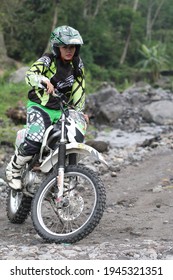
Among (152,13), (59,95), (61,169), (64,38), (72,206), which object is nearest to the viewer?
(61,169)

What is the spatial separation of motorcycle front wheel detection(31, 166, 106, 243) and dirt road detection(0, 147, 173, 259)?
0.14 metres

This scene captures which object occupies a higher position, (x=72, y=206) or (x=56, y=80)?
(x=56, y=80)

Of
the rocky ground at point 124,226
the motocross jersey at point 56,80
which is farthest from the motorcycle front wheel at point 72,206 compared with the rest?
the motocross jersey at point 56,80

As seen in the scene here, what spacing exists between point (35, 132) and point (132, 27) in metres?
51.7

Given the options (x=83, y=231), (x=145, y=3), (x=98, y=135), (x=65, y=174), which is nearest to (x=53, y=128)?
(x=65, y=174)

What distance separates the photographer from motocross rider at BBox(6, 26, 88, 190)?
5531mm

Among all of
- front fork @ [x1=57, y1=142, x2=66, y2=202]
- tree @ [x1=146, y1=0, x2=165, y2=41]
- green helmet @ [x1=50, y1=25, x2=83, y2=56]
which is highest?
green helmet @ [x1=50, y1=25, x2=83, y2=56]

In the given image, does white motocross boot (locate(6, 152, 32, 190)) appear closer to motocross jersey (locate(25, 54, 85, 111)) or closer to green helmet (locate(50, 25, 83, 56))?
motocross jersey (locate(25, 54, 85, 111))

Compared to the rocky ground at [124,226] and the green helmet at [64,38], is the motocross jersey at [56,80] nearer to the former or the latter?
the green helmet at [64,38]

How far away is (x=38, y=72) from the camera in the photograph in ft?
18.3

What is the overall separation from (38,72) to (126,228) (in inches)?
74.7

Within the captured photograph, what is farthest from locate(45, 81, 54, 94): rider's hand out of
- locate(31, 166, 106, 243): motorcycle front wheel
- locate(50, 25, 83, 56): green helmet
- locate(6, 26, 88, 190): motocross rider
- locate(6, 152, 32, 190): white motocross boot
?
locate(6, 152, 32, 190): white motocross boot

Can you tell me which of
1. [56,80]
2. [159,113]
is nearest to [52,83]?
[56,80]

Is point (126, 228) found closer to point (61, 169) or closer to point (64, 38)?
point (61, 169)
